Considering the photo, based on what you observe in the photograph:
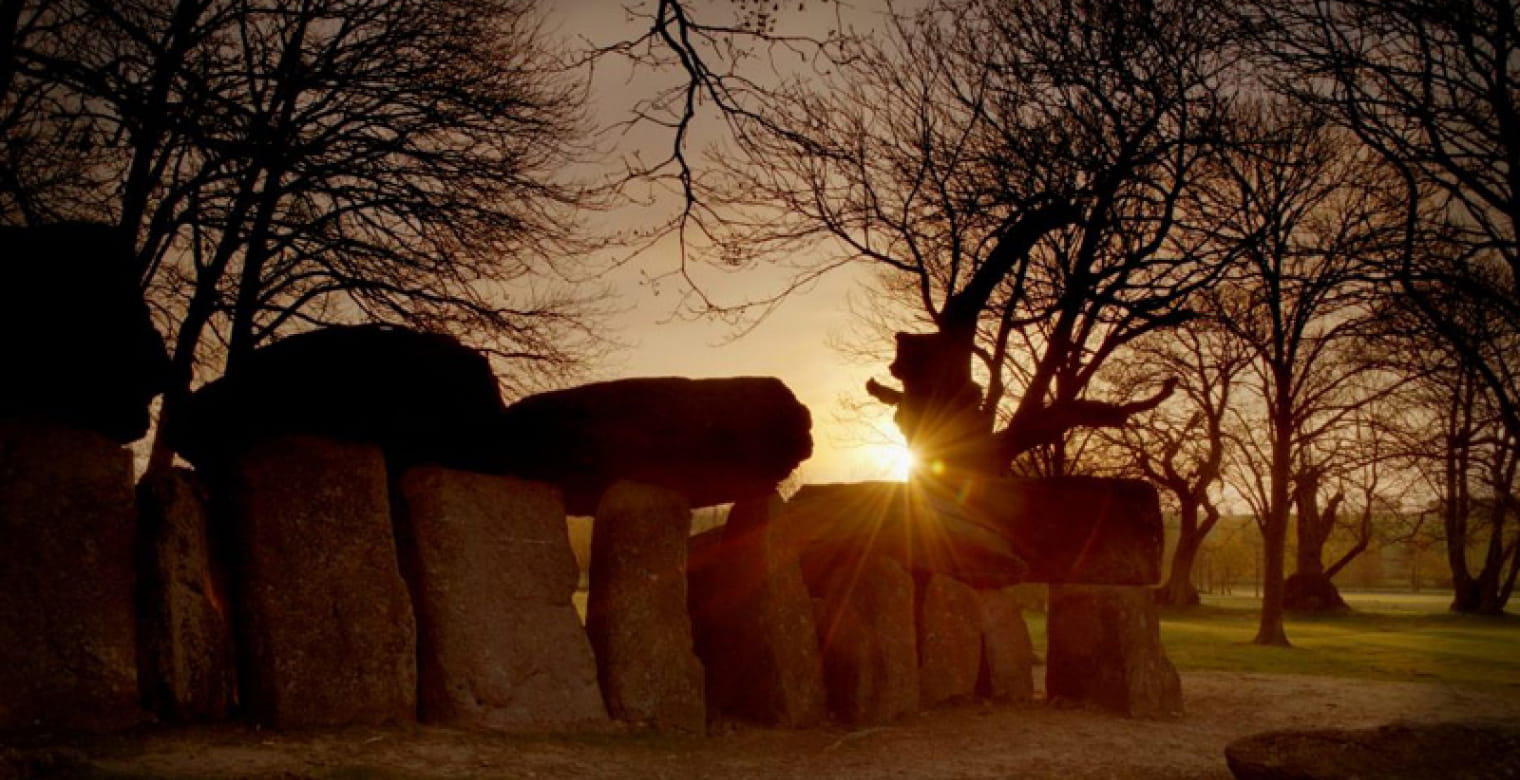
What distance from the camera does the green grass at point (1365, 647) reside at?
655 inches

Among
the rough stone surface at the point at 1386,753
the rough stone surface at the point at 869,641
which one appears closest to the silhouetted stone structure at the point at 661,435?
the rough stone surface at the point at 869,641

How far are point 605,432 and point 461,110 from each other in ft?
17.4

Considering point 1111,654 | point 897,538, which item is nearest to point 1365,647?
point 1111,654

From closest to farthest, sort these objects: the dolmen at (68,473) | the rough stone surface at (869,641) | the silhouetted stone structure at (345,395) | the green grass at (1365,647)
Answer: the dolmen at (68,473) < the silhouetted stone structure at (345,395) < the rough stone surface at (869,641) < the green grass at (1365,647)

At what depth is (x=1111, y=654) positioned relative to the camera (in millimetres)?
11500

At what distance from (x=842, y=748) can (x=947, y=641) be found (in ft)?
8.11

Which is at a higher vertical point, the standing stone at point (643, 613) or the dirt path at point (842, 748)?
the standing stone at point (643, 613)

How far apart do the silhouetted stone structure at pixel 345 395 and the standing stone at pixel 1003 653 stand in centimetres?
591

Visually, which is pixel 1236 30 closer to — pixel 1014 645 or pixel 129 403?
pixel 1014 645

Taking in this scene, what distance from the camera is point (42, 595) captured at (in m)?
6.93

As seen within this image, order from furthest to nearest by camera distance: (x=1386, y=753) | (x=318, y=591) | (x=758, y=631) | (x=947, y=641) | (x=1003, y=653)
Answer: (x=1003, y=653), (x=947, y=641), (x=758, y=631), (x=318, y=591), (x=1386, y=753)

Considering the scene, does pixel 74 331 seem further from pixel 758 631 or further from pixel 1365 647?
pixel 1365 647

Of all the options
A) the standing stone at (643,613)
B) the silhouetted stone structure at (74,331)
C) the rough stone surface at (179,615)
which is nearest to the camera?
the silhouetted stone structure at (74,331)

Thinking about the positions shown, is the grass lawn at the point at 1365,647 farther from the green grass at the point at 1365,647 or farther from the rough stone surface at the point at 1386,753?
the rough stone surface at the point at 1386,753
